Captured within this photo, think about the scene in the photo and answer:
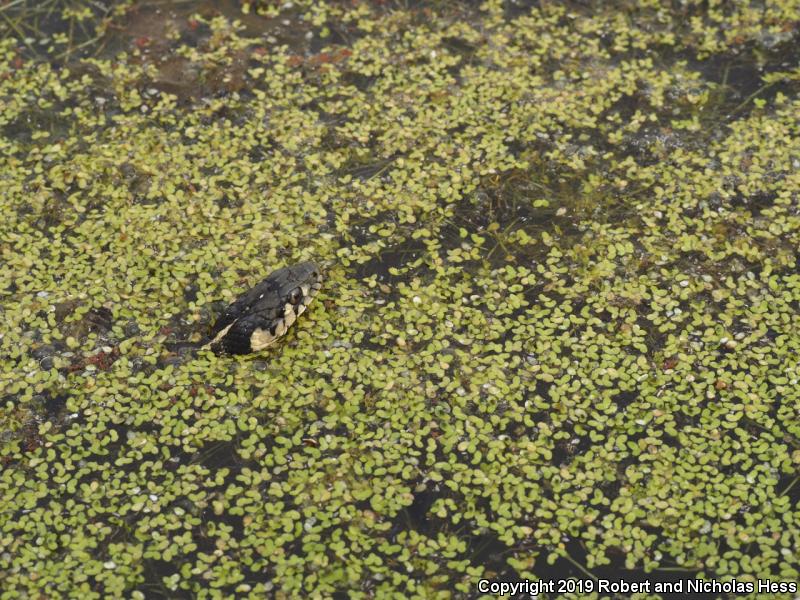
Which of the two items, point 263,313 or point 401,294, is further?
point 401,294

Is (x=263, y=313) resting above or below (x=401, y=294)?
above

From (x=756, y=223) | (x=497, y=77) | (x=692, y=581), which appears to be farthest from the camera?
(x=497, y=77)

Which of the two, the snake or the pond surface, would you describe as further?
the snake

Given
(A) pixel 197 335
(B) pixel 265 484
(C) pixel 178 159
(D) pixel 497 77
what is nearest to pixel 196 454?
(B) pixel 265 484

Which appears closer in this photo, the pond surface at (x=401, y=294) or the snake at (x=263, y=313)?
the pond surface at (x=401, y=294)

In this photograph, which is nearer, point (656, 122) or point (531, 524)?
point (531, 524)

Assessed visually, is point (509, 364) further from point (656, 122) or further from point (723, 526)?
point (656, 122)

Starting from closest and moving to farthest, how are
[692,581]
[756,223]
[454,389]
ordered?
[692,581]
[454,389]
[756,223]

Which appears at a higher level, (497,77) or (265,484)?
(497,77)
